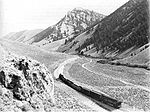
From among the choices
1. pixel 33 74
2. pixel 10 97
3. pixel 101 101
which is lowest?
pixel 101 101

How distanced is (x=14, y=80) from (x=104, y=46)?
16793 cm

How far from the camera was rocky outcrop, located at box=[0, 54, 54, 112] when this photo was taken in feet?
77.5

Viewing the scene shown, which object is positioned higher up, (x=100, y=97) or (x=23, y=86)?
(x=23, y=86)

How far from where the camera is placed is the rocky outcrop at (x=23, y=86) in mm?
23625

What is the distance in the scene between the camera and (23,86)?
82.9 ft

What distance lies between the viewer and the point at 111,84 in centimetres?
5375

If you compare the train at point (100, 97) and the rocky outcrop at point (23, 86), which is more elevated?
the rocky outcrop at point (23, 86)

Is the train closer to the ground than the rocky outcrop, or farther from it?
closer to the ground

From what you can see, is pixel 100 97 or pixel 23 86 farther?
pixel 100 97

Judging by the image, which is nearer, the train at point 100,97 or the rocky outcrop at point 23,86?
the rocky outcrop at point 23,86

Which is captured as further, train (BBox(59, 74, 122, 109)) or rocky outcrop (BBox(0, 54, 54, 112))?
train (BBox(59, 74, 122, 109))

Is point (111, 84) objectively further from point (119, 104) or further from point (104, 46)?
point (104, 46)

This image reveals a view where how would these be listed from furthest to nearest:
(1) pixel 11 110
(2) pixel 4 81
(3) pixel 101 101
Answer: (3) pixel 101 101 < (2) pixel 4 81 < (1) pixel 11 110

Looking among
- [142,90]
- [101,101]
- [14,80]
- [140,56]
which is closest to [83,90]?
[101,101]
